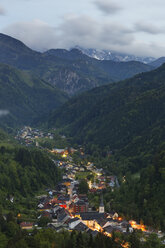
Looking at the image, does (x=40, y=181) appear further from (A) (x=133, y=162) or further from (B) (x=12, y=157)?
(A) (x=133, y=162)

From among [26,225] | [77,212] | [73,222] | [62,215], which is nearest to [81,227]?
[73,222]

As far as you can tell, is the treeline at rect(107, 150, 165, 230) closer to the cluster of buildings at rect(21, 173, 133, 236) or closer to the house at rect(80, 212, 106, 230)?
the cluster of buildings at rect(21, 173, 133, 236)

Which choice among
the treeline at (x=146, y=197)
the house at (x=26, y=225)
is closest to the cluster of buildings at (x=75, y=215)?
the house at (x=26, y=225)

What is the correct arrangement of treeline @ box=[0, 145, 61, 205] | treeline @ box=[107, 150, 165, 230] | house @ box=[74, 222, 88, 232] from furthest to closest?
treeline @ box=[0, 145, 61, 205], treeline @ box=[107, 150, 165, 230], house @ box=[74, 222, 88, 232]

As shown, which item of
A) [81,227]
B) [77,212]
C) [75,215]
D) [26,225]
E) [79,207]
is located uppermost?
[79,207]

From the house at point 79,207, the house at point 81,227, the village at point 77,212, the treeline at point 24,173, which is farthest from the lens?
the treeline at point 24,173

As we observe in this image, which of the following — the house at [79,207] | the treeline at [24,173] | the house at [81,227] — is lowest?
the house at [81,227]

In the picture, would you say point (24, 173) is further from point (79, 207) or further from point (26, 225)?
point (26, 225)

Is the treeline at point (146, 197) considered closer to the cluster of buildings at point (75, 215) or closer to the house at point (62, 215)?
the cluster of buildings at point (75, 215)

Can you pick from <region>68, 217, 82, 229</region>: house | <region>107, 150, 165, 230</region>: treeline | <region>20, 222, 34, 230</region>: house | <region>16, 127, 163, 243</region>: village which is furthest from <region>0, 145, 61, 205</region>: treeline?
<region>107, 150, 165, 230</region>: treeline

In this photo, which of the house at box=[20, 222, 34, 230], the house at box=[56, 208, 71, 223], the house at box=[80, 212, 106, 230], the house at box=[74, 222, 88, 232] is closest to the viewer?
the house at box=[74, 222, 88, 232]
